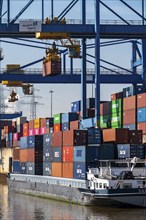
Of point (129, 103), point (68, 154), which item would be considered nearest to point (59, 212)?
point (68, 154)

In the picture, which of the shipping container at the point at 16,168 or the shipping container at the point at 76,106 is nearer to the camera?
the shipping container at the point at 16,168

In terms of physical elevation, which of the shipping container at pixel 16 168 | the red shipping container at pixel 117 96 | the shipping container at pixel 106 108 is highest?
the red shipping container at pixel 117 96

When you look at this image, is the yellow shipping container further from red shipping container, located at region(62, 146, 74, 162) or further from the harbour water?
red shipping container, located at region(62, 146, 74, 162)

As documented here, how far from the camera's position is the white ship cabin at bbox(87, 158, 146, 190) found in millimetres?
49625

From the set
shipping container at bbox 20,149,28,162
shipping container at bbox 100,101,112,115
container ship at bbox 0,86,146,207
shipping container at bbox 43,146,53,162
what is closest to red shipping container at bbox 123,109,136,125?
container ship at bbox 0,86,146,207

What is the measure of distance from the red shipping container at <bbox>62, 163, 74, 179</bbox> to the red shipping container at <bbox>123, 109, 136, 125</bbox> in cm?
742

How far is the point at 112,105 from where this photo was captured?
6331 cm

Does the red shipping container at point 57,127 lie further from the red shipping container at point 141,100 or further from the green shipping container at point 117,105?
the red shipping container at point 141,100

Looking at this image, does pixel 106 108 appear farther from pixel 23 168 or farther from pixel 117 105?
pixel 23 168

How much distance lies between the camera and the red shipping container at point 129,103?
59.6m

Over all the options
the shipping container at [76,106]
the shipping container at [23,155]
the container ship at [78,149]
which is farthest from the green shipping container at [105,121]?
the shipping container at [23,155]

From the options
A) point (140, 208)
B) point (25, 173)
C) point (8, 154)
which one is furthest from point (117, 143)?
point (8, 154)

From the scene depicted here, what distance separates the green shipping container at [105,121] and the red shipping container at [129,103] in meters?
2.70

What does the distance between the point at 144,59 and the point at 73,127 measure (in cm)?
1518
